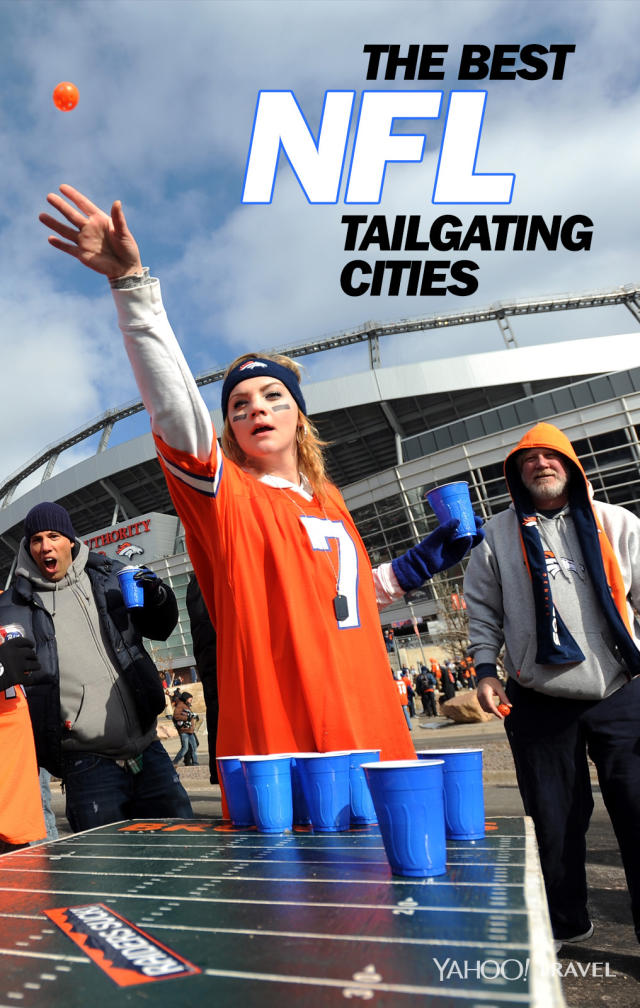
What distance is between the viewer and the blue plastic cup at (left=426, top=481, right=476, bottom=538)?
2.59 metres

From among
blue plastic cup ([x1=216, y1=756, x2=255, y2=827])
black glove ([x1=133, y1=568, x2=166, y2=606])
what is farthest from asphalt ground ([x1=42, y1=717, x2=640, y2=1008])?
black glove ([x1=133, y1=568, x2=166, y2=606])

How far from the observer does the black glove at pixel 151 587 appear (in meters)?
3.19

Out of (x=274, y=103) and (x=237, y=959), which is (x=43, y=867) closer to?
(x=237, y=959)

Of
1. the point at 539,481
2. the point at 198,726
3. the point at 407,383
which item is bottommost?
the point at 198,726

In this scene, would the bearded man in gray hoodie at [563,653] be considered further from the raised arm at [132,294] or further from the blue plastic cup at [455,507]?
the raised arm at [132,294]

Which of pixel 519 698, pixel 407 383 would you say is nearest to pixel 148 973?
pixel 519 698

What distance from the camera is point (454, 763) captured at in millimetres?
1401

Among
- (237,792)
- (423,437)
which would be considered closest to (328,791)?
(237,792)

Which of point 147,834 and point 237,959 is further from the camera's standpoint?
point 147,834

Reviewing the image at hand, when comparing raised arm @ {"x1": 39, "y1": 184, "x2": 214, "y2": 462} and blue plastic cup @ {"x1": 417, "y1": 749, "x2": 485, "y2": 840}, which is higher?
raised arm @ {"x1": 39, "y1": 184, "x2": 214, "y2": 462}

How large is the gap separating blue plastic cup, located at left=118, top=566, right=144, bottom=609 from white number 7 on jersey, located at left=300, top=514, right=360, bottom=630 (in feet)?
3.86

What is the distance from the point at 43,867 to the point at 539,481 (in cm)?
234

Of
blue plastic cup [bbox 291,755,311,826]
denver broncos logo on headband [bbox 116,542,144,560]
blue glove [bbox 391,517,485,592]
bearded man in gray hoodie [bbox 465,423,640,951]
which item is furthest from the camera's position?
denver broncos logo on headband [bbox 116,542,144,560]

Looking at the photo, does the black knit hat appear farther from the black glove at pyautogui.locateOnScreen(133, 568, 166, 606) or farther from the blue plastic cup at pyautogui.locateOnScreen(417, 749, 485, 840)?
the blue plastic cup at pyautogui.locateOnScreen(417, 749, 485, 840)
